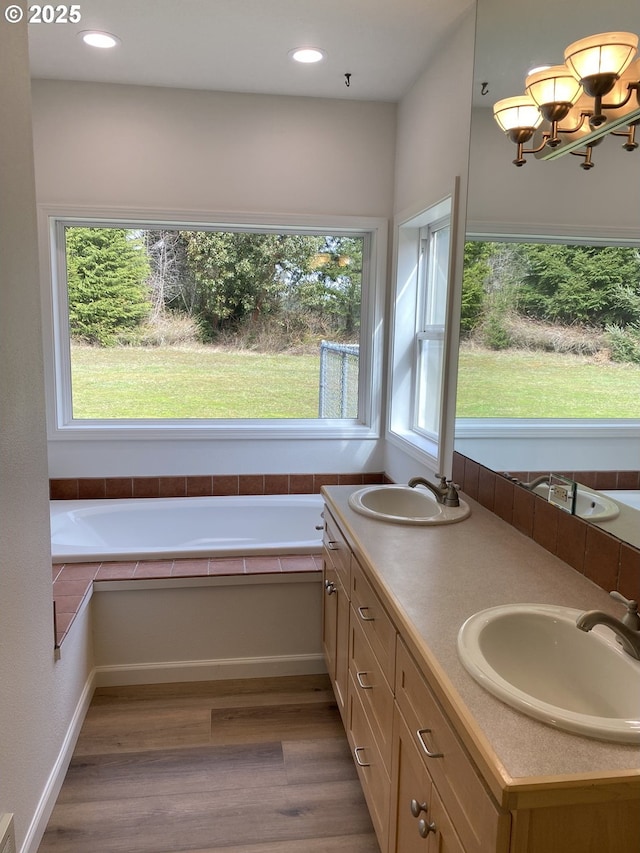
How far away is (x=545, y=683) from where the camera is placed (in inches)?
52.7

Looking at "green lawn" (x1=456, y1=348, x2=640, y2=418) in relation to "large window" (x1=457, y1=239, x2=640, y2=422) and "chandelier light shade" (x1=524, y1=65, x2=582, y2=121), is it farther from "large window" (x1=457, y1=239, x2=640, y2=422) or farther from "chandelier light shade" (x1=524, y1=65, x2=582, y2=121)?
"chandelier light shade" (x1=524, y1=65, x2=582, y2=121)

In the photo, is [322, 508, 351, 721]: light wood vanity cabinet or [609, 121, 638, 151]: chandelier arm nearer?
[609, 121, 638, 151]: chandelier arm

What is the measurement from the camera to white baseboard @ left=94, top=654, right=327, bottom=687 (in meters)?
2.58

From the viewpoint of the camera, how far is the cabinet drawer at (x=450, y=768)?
95cm

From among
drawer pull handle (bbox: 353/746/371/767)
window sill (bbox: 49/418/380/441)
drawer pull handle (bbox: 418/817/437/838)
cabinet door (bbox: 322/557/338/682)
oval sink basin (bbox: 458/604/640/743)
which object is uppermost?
window sill (bbox: 49/418/380/441)

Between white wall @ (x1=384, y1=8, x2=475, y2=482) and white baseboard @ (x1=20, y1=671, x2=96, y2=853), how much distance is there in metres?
1.75

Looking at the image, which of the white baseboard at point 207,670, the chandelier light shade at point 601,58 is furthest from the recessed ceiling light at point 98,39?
the white baseboard at point 207,670

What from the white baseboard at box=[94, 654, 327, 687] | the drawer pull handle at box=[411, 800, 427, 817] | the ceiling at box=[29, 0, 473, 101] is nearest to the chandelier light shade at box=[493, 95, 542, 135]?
the ceiling at box=[29, 0, 473, 101]

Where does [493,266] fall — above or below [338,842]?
above

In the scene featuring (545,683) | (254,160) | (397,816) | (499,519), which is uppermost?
(254,160)

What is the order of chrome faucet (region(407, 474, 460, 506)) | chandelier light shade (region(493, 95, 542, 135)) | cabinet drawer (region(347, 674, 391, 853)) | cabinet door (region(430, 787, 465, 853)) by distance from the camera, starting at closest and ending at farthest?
cabinet door (region(430, 787, 465, 853)), cabinet drawer (region(347, 674, 391, 853)), chandelier light shade (region(493, 95, 542, 135)), chrome faucet (region(407, 474, 460, 506))

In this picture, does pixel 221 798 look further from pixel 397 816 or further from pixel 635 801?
pixel 635 801

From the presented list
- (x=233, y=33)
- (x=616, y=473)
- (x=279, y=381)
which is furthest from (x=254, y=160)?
(x=616, y=473)

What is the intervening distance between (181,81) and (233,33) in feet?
2.02
